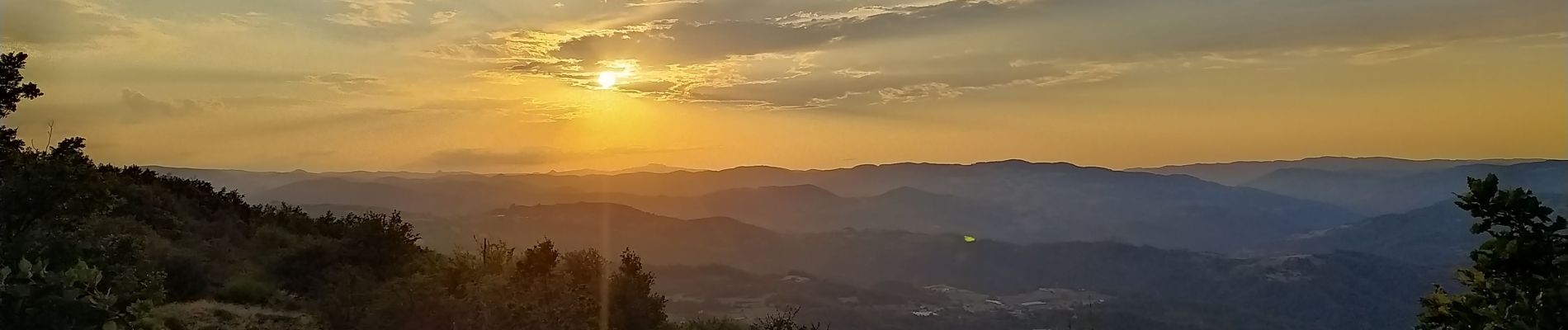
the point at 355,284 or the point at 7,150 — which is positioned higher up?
the point at 7,150

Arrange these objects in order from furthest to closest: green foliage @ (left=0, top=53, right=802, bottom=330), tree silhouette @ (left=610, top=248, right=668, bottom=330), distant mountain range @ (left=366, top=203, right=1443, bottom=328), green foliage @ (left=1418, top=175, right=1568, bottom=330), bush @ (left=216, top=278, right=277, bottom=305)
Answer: distant mountain range @ (left=366, top=203, right=1443, bottom=328) < tree silhouette @ (left=610, top=248, right=668, bottom=330) < bush @ (left=216, top=278, right=277, bottom=305) < green foliage @ (left=0, top=53, right=802, bottom=330) < green foliage @ (left=1418, top=175, right=1568, bottom=330)

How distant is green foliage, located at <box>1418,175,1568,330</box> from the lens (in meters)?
6.64

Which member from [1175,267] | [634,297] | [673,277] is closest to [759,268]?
[673,277]

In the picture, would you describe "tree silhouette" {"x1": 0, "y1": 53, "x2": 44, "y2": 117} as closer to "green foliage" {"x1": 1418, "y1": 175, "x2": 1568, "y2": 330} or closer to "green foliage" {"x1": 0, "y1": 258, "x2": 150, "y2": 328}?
"green foliage" {"x1": 0, "y1": 258, "x2": 150, "y2": 328}

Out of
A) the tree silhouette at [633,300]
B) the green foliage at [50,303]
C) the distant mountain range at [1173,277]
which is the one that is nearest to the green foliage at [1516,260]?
the green foliage at [50,303]

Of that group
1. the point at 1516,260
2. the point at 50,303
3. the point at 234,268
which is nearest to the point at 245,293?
the point at 234,268

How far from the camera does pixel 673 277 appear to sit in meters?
127

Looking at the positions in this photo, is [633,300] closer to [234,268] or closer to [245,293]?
[245,293]

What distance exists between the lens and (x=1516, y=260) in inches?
281

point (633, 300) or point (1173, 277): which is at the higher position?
point (633, 300)

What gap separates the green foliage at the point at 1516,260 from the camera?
6637 mm

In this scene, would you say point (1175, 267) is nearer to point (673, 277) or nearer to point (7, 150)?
point (673, 277)

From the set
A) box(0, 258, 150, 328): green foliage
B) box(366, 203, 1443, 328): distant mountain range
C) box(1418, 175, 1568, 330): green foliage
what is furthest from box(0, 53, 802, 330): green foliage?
box(366, 203, 1443, 328): distant mountain range

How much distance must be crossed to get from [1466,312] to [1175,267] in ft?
691
